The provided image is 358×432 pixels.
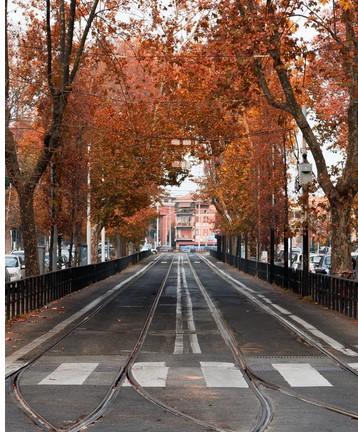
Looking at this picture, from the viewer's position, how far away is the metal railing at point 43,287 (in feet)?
69.9

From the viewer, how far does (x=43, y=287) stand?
85.9 feet

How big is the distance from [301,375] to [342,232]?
15829 millimetres

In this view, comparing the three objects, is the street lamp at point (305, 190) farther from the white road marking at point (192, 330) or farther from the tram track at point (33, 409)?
the tram track at point (33, 409)

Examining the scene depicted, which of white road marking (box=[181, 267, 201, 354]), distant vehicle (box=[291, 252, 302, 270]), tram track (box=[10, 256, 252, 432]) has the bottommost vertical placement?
white road marking (box=[181, 267, 201, 354])

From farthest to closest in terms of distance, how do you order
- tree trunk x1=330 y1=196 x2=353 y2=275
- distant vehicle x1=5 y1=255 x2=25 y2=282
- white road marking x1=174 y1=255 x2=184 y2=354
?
distant vehicle x1=5 y1=255 x2=25 y2=282 → tree trunk x1=330 y1=196 x2=353 y2=275 → white road marking x1=174 y1=255 x2=184 y2=354

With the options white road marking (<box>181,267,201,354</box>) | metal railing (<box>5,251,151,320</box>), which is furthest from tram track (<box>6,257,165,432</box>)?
metal railing (<box>5,251,151,320</box>)

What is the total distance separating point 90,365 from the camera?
12.9 m

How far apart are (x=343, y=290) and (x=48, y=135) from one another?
10.1 meters

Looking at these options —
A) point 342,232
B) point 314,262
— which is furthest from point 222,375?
point 314,262

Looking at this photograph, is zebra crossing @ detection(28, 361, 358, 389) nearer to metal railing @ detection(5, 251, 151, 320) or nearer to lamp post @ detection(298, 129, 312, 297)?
metal railing @ detection(5, 251, 151, 320)

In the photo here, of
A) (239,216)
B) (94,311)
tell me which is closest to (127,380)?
(94,311)

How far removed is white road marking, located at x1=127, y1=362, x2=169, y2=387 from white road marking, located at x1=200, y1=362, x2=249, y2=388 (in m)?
0.58

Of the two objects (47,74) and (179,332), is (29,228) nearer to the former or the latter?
(47,74)

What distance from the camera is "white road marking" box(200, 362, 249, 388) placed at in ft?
35.9
